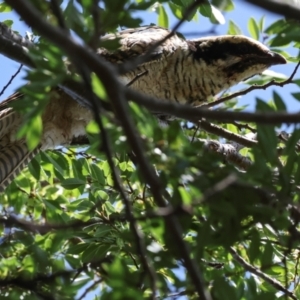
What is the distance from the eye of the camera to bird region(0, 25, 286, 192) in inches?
146

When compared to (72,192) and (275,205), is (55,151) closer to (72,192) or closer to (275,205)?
(72,192)

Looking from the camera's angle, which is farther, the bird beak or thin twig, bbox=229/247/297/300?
the bird beak

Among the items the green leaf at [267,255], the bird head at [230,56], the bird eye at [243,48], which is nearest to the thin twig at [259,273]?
the green leaf at [267,255]

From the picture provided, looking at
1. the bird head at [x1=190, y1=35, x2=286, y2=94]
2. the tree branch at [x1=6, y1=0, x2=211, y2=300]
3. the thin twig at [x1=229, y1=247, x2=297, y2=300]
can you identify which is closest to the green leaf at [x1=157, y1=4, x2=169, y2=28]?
the bird head at [x1=190, y1=35, x2=286, y2=94]

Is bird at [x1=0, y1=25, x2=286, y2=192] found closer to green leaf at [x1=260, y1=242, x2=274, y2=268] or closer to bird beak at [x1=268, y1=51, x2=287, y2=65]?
bird beak at [x1=268, y1=51, x2=287, y2=65]

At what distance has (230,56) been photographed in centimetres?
472

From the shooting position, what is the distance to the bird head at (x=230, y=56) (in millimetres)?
4535

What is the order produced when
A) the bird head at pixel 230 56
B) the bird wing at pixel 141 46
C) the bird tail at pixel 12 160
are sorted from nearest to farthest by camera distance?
1. the bird tail at pixel 12 160
2. the bird wing at pixel 141 46
3. the bird head at pixel 230 56

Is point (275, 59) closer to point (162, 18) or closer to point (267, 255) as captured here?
point (162, 18)

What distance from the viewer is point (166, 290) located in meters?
2.00

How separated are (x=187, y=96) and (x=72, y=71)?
8.53ft

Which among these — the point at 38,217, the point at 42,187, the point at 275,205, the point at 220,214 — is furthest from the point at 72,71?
the point at 42,187

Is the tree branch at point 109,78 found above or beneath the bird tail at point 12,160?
beneath

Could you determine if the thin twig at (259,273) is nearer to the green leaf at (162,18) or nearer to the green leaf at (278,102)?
the green leaf at (278,102)
